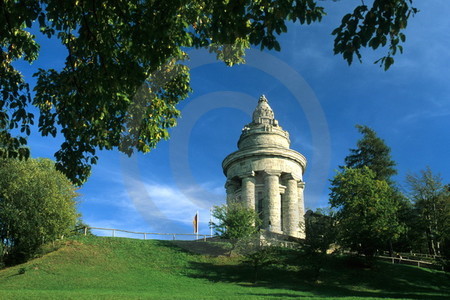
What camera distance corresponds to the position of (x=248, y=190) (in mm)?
48875

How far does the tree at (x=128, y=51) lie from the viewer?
8.83 metres

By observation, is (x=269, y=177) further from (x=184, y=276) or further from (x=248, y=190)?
(x=184, y=276)

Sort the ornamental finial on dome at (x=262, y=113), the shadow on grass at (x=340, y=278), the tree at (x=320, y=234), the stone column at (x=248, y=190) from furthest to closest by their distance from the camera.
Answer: the ornamental finial on dome at (x=262, y=113) → the stone column at (x=248, y=190) → the tree at (x=320, y=234) → the shadow on grass at (x=340, y=278)

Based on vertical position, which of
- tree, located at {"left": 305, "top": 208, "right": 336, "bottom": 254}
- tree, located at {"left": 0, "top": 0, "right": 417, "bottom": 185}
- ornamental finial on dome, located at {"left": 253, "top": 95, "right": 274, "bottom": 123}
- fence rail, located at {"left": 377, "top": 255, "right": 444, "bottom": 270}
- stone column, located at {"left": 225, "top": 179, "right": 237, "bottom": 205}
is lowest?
fence rail, located at {"left": 377, "top": 255, "right": 444, "bottom": 270}

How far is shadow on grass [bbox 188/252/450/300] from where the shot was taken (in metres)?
28.9

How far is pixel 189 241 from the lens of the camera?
141 ft

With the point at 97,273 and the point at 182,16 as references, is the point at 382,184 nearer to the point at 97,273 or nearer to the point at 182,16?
the point at 97,273

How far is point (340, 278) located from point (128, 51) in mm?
27980

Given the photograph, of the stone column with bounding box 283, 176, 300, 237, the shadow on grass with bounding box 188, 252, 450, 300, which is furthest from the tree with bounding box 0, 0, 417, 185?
the stone column with bounding box 283, 176, 300, 237

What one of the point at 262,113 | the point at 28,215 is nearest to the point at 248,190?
the point at 262,113

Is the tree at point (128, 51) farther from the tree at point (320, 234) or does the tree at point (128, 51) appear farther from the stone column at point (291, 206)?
the stone column at point (291, 206)

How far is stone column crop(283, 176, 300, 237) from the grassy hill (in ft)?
36.7

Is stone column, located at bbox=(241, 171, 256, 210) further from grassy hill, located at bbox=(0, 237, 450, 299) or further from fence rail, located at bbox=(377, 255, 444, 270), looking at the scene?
fence rail, located at bbox=(377, 255, 444, 270)

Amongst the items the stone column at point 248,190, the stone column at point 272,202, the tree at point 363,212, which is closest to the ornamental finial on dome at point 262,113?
the stone column at point 248,190
